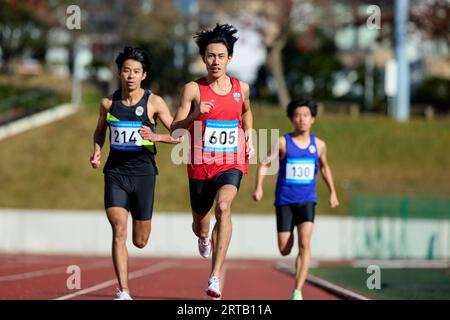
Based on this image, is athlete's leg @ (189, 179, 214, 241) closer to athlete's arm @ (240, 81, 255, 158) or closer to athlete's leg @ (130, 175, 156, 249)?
athlete's leg @ (130, 175, 156, 249)

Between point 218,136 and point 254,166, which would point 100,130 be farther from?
point 254,166

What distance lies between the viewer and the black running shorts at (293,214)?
11.6m

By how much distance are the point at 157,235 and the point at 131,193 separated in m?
19.6

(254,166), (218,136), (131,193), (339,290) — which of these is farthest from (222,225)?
(254,166)

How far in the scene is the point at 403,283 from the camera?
51.5 feet

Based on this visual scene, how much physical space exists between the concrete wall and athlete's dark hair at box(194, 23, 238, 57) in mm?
19340

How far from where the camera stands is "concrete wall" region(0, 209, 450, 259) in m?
29.2

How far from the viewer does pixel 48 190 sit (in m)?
36.8

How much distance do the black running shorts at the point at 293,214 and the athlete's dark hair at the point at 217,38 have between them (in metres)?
2.46

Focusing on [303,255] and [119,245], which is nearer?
[119,245]

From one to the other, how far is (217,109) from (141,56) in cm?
88
